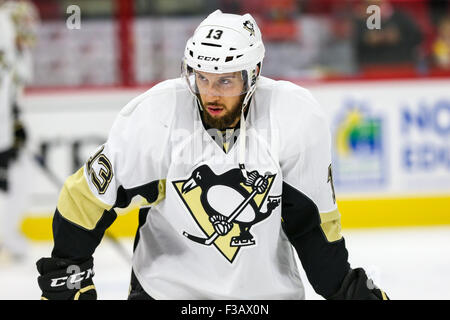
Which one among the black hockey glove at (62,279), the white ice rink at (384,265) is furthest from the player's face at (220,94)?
the white ice rink at (384,265)

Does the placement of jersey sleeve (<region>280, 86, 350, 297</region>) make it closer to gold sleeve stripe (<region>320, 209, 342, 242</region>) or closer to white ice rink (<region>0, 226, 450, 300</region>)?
gold sleeve stripe (<region>320, 209, 342, 242</region>)

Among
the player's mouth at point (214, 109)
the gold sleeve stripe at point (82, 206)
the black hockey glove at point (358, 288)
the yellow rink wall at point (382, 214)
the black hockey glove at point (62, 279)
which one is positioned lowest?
the yellow rink wall at point (382, 214)

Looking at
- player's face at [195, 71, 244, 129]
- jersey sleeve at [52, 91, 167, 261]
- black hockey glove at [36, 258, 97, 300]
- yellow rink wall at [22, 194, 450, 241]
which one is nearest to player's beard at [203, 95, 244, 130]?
player's face at [195, 71, 244, 129]

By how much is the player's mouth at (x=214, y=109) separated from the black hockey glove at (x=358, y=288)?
0.49m

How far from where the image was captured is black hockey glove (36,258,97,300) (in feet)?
5.94

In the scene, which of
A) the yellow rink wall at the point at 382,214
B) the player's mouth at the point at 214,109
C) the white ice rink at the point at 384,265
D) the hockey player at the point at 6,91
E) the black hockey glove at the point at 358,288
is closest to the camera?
the player's mouth at the point at 214,109

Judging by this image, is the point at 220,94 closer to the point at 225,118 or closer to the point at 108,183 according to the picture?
the point at 225,118

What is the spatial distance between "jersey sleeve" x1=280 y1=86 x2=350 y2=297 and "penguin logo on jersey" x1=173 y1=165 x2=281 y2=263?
0.19ft

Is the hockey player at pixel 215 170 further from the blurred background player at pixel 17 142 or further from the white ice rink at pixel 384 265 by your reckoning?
the blurred background player at pixel 17 142

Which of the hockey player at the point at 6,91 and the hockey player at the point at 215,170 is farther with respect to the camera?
the hockey player at the point at 6,91

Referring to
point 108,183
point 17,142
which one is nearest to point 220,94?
point 108,183

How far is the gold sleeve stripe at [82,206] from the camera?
1804 mm

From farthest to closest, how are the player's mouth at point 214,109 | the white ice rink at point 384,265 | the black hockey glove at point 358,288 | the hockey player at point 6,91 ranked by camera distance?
the hockey player at point 6,91 < the white ice rink at point 384,265 < the black hockey glove at point 358,288 < the player's mouth at point 214,109
